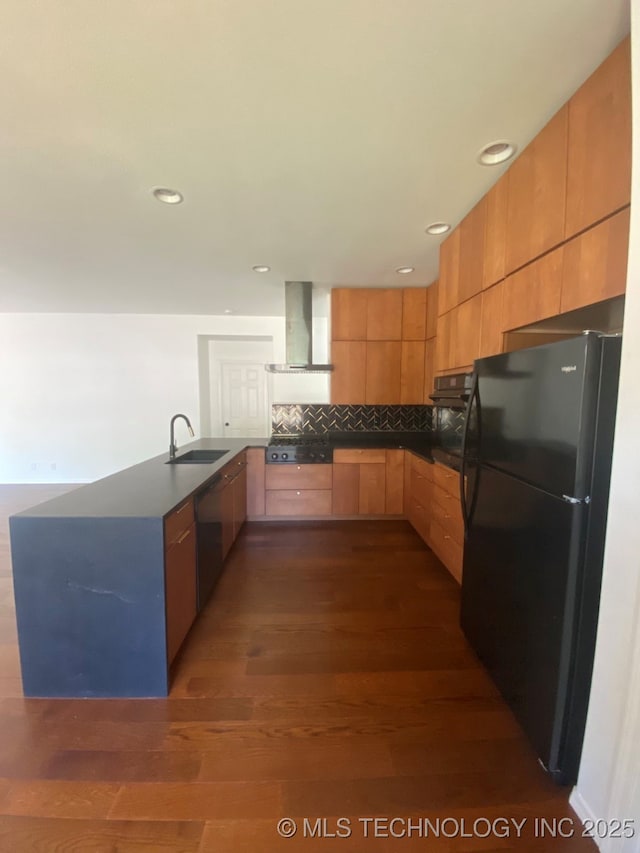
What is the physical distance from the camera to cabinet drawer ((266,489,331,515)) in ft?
11.7

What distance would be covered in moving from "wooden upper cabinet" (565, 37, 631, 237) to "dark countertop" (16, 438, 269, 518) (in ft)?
7.02

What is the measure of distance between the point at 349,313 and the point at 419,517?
93.4 inches

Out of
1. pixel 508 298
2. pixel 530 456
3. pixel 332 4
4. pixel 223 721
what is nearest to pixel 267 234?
pixel 332 4

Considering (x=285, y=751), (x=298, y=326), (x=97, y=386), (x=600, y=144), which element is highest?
(x=600, y=144)

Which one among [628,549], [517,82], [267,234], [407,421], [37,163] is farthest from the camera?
[407,421]

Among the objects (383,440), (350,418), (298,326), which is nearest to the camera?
(298,326)

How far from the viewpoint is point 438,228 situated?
2346 millimetres

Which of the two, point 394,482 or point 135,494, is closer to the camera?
point 135,494

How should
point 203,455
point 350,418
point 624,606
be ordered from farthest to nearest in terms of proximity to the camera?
1. point 350,418
2. point 203,455
3. point 624,606

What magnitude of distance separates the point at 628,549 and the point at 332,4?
1855 millimetres

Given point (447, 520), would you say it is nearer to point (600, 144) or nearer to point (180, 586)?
point (180, 586)

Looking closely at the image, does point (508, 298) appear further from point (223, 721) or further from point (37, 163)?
point (37, 163)

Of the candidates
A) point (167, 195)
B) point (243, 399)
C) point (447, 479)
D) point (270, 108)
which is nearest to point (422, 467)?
point (447, 479)

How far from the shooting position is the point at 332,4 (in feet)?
3.20
